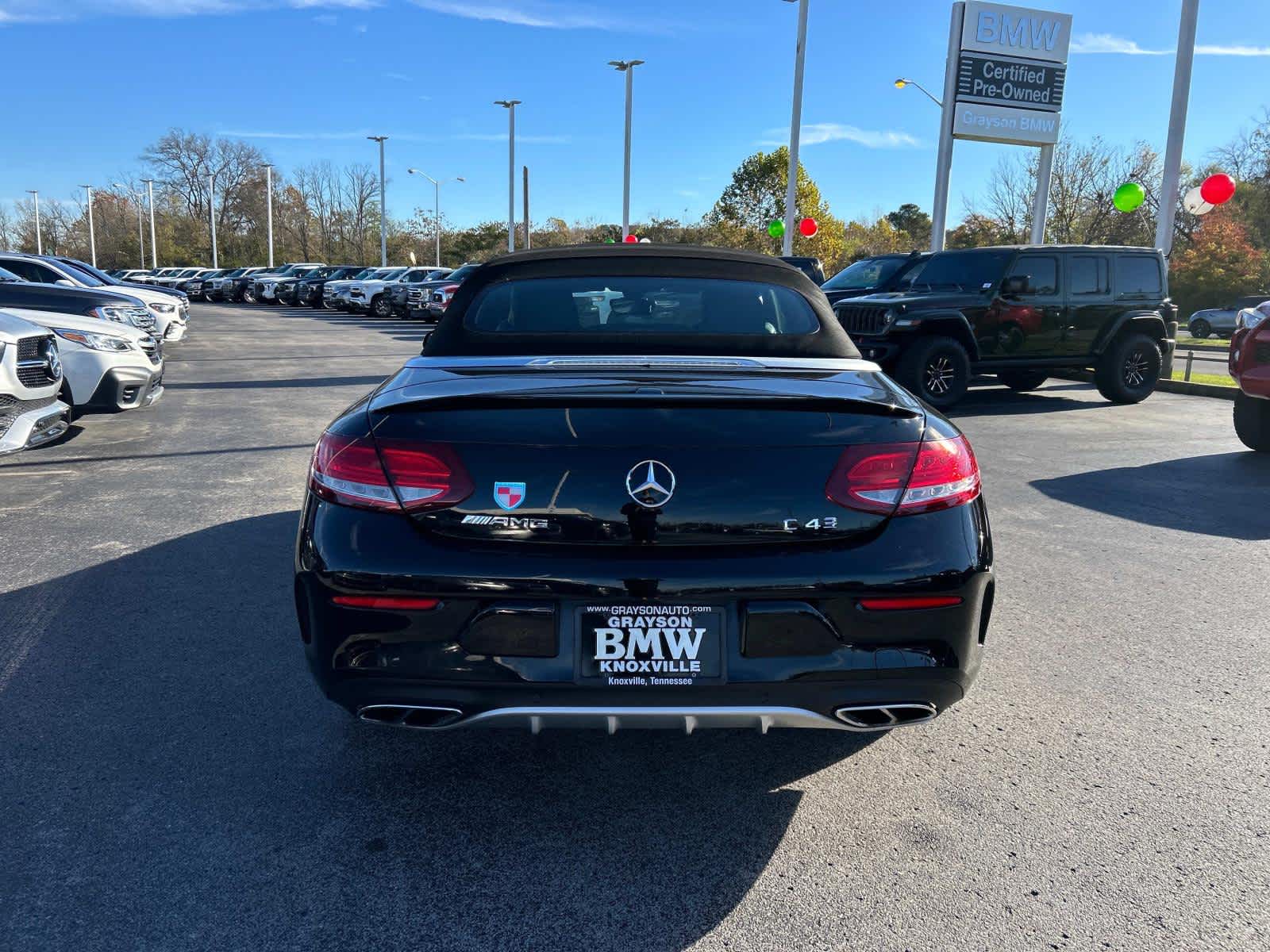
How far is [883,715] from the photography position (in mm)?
2580

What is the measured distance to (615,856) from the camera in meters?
2.62

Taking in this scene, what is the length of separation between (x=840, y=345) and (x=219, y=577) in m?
3.25

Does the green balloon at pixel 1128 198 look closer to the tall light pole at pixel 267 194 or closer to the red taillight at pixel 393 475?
the red taillight at pixel 393 475

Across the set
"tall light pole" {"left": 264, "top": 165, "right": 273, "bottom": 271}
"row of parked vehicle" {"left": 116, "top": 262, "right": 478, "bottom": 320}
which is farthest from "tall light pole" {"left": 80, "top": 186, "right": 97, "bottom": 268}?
"row of parked vehicle" {"left": 116, "top": 262, "right": 478, "bottom": 320}

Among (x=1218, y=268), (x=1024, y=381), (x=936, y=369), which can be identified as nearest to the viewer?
(x=936, y=369)

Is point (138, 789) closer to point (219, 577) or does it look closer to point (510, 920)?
point (510, 920)

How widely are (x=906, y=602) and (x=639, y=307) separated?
1.69 m

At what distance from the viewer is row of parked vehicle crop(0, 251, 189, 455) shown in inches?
277

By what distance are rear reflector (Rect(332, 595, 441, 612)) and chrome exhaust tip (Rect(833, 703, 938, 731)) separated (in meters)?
1.08

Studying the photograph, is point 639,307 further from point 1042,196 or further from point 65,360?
point 1042,196

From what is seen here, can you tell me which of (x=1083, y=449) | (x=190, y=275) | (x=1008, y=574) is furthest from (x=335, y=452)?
(x=190, y=275)

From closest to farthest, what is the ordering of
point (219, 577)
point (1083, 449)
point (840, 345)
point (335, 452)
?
point (335, 452) → point (840, 345) → point (219, 577) → point (1083, 449)

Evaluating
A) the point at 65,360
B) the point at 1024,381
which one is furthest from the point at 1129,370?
the point at 65,360

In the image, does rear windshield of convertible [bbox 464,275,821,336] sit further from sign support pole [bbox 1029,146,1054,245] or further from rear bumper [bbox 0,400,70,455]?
sign support pole [bbox 1029,146,1054,245]
